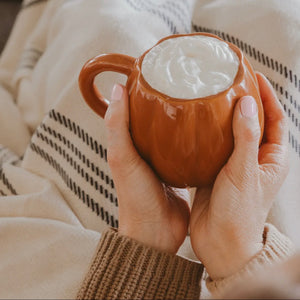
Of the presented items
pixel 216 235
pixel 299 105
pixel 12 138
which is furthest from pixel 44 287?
pixel 299 105

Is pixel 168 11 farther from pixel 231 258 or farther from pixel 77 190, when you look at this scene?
pixel 231 258

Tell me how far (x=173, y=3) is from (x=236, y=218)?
49 cm

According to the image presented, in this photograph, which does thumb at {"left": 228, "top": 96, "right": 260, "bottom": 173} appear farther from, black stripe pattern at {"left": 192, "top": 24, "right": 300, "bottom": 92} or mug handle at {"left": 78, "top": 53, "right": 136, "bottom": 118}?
black stripe pattern at {"left": 192, "top": 24, "right": 300, "bottom": 92}

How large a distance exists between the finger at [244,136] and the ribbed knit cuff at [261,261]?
0.12 m

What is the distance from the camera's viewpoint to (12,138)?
35.4 inches

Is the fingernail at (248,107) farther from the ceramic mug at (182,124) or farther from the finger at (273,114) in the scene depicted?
the finger at (273,114)

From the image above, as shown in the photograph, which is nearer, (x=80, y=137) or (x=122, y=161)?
(x=122, y=161)

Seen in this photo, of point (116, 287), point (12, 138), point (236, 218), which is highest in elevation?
point (236, 218)

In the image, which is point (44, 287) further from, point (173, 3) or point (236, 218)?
point (173, 3)

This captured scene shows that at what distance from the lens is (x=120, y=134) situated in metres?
0.50

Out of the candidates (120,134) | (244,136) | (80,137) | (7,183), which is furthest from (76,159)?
(244,136)

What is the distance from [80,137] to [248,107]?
1.21 ft

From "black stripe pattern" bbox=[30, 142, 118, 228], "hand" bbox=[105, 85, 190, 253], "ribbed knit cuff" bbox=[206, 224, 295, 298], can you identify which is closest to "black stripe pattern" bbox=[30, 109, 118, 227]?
"black stripe pattern" bbox=[30, 142, 118, 228]

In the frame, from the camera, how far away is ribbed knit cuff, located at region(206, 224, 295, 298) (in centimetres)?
51
